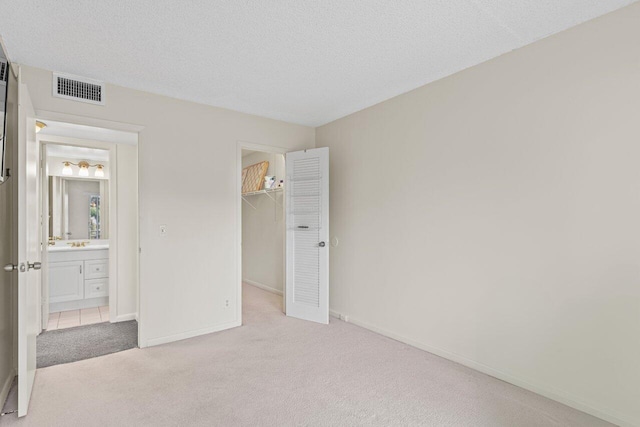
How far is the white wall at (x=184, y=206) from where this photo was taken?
10.3ft

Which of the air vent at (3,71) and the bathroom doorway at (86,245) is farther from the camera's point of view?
the bathroom doorway at (86,245)

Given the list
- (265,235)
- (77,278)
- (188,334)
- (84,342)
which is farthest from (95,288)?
(265,235)

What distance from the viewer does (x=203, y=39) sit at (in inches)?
90.7

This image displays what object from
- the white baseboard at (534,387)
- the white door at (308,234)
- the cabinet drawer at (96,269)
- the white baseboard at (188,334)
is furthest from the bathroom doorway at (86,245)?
the white baseboard at (534,387)

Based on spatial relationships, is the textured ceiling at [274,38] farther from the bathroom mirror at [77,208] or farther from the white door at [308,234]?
the bathroom mirror at [77,208]

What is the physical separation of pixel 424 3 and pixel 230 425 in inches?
110

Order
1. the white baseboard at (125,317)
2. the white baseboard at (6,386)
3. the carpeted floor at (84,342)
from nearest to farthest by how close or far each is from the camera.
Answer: the white baseboard at (6,386), the carpeted floor at (84,342), the white baseboard at (125,317)

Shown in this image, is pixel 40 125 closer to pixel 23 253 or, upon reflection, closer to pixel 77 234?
pixel 23 253

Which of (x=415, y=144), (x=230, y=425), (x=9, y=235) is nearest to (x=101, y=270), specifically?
(x=9, y=235)

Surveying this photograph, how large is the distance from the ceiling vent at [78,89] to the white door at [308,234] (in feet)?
6.76

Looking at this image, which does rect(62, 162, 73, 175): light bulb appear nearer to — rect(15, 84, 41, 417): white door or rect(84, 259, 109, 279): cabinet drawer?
rect(84, 259, 109, 279): cabinet drawer

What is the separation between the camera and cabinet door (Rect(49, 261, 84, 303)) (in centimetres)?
414

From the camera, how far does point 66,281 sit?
423 cm

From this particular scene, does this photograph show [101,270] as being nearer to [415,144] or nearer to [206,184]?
[206,184]
